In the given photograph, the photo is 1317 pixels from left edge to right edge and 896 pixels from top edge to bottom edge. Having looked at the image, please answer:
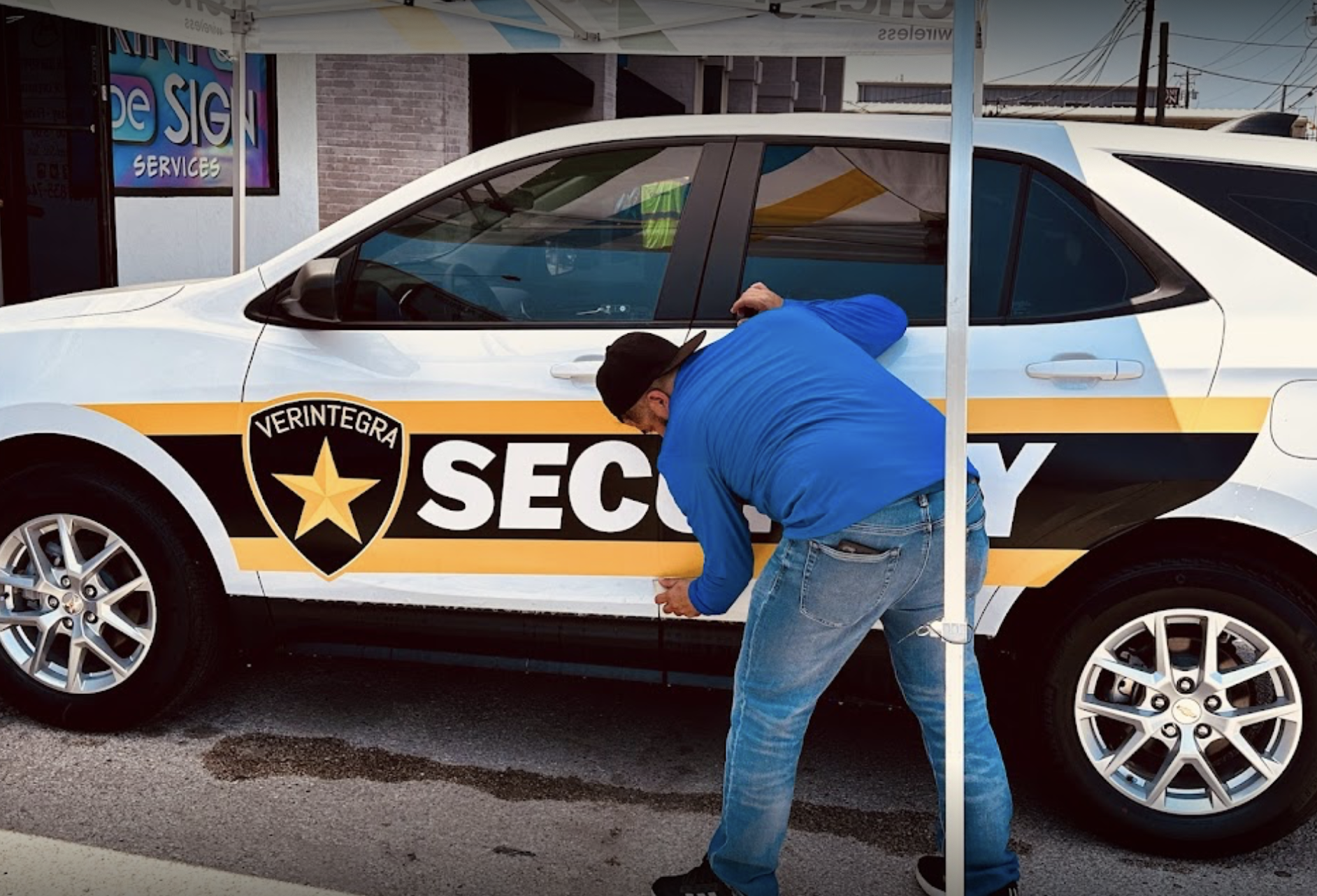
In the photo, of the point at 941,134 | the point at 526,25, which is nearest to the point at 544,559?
the point at 941,134

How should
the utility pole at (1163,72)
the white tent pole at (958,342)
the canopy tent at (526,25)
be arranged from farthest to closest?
the utility pole at (1163,72) → the canopy tent at (526,25) → the white tent pole at (958,342)

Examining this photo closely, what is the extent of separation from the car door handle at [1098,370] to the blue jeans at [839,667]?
61 centimetres

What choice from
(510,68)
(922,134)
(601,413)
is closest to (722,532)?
(601,413)

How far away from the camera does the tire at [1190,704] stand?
3.42 meters

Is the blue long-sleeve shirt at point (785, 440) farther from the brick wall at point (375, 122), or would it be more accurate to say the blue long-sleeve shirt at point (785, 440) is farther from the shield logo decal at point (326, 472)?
the brick wall at point (375, 122)

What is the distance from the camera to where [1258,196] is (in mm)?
3549

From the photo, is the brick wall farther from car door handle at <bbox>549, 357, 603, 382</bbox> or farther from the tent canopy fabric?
car door handle at <bbox>549, 357, 603, 382</bbox>

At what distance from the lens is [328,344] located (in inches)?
151

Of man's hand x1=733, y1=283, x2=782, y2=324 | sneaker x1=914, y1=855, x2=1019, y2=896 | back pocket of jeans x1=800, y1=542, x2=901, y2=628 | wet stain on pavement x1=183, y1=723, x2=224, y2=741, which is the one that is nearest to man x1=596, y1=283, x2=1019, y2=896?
back pocket of jeans x1=800, y1=542, x2=901, y2=628

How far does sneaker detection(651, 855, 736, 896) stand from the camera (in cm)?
314

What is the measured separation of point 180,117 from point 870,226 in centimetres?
914

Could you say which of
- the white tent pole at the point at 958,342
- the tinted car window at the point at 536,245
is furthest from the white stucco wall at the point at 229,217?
the white tent pole at the point at 958,342

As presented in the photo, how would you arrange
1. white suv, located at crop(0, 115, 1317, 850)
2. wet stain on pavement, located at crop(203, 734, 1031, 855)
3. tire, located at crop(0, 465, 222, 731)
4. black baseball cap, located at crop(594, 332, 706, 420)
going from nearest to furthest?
black baseball cap, located at crop(594, 332, 706, 420)
white suv, located at crop(0, 115, 1317, 850)
wet stain on pavement, located at crop(203, 734, 1031, 855)
tire, located at crop(0, 465, 222, 731)

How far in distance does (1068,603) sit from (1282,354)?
2.52 ft
